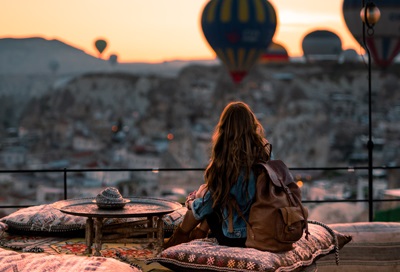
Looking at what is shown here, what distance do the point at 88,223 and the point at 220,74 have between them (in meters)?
118

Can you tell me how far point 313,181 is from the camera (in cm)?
9800

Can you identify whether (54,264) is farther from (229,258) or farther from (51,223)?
(51,223)

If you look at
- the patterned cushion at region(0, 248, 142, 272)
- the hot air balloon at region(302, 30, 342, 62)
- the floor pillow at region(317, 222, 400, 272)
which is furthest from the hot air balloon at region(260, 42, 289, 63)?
the patterned cushion at region(0, 248, 142, 272)

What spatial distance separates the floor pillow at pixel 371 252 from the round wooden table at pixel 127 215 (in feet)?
5.27

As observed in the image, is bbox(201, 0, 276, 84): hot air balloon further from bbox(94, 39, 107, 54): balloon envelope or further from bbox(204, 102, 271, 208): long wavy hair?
bbox(94, 39, 107, 54): balloon envelope

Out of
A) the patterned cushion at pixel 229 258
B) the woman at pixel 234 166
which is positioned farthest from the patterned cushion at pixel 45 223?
the woman at pixel 234 166

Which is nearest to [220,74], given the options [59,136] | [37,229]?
[59,136]

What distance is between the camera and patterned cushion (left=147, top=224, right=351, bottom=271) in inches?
174

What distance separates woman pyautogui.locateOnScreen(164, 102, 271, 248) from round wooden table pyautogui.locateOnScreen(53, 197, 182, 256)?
26.8 inches

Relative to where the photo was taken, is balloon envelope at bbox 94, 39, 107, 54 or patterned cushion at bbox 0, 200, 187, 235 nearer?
patterned cushion at bbox 0, 200, 187, 235

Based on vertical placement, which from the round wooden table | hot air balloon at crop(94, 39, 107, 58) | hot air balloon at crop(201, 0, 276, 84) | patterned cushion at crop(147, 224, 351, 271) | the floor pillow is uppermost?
hot air balloon at crop(94, 39, 107, 58)

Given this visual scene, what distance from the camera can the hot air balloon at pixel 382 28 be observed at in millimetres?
27438

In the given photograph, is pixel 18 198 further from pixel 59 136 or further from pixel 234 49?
pixel 234 49

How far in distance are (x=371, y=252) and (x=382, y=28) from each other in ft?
84.5
